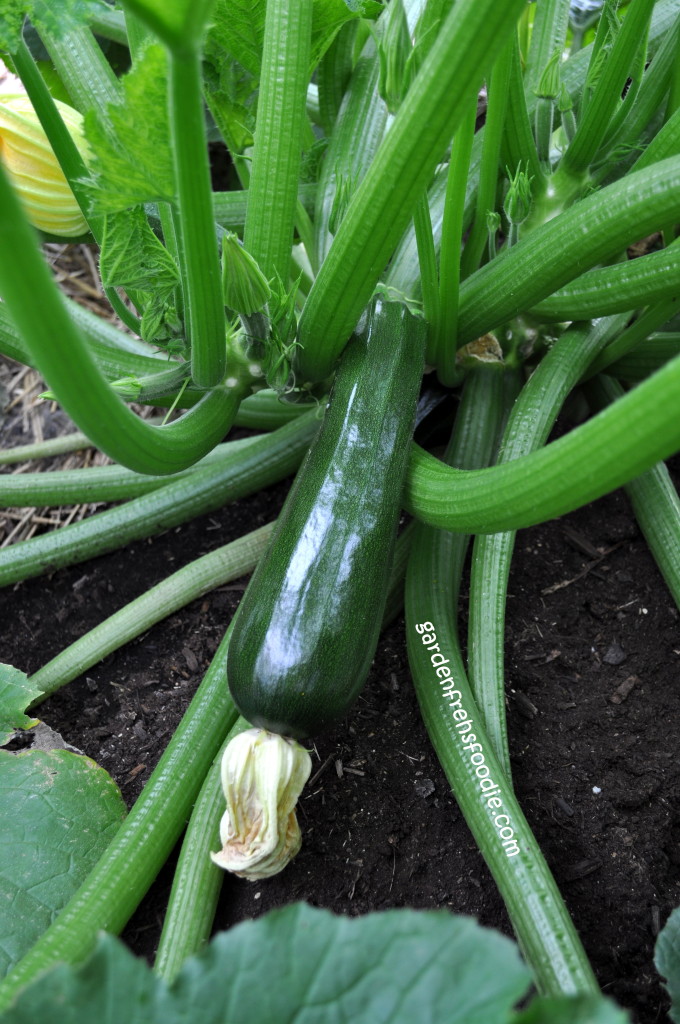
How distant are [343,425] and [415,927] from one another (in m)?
0.72

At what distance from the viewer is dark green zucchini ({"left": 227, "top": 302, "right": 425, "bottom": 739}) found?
1165 mm

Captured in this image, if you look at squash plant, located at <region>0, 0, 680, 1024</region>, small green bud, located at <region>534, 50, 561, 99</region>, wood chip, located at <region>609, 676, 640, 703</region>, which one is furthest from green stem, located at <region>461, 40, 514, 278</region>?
wood chip, located at <region>609, 676, 640, 703</region>

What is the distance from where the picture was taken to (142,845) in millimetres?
1234

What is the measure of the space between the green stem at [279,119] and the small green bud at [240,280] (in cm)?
14

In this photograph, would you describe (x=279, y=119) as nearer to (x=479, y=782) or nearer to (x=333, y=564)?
(x=333, y=564)

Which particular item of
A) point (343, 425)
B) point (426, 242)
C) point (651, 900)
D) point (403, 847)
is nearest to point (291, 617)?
point (343, 425)

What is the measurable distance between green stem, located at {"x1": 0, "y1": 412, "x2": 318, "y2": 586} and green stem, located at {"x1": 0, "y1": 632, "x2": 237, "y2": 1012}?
1.20 ft

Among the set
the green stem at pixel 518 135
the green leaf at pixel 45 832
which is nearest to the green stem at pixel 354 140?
the green stem at pixel 518 135

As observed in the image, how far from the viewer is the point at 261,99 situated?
122 cm

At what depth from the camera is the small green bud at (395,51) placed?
42.4 inches

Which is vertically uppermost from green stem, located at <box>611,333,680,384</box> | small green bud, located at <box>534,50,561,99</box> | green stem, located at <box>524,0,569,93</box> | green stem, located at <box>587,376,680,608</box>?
green stem, located at <box>524,0,569,93</box>

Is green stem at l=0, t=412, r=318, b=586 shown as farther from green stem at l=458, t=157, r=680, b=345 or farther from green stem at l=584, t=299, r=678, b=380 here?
green stem at l=584, t=299, r=678, b=380

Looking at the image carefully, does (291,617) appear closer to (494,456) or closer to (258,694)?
(258,694)

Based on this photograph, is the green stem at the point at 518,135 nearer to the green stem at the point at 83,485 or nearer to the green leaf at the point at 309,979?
the green stem at the point at 83,485
